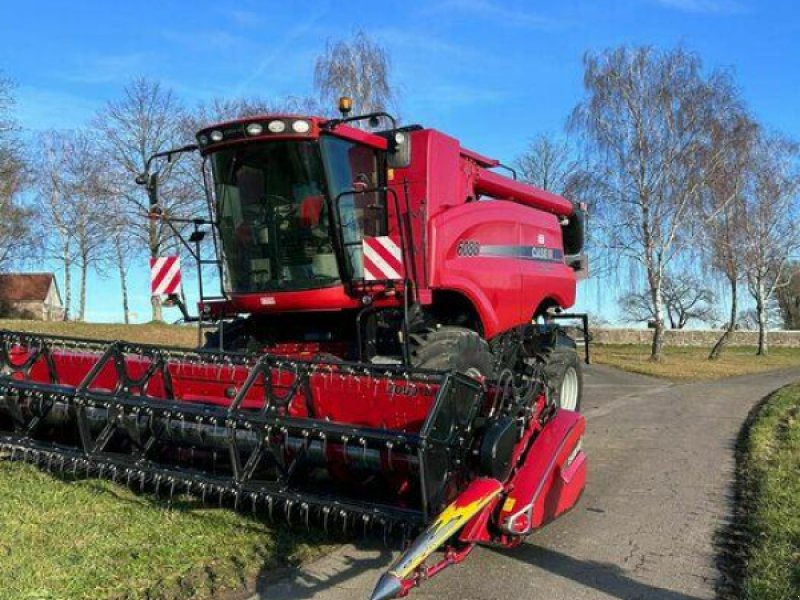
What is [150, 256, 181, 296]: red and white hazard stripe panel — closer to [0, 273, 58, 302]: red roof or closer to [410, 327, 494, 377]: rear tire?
[410, 327, 494, 377]: rear tire

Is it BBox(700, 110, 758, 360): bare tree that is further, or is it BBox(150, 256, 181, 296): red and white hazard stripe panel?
BBox(700, 110, 758, 360): bare tree

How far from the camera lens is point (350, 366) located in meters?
4.89

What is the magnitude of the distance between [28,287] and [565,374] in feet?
194

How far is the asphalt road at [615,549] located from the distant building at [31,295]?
119 feet

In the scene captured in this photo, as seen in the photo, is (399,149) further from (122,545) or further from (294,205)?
(122,545)

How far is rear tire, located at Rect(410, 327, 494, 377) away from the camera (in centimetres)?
617

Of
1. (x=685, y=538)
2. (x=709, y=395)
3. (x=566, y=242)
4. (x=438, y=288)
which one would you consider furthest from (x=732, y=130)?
(x=685, y=538)

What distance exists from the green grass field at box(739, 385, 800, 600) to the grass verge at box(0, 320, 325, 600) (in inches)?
95.2

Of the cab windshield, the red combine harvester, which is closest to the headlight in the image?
the red combine harvester

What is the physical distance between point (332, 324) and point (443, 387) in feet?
10.2

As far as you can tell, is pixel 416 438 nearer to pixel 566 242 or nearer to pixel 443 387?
pixel 443 387

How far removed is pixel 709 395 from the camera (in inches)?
524

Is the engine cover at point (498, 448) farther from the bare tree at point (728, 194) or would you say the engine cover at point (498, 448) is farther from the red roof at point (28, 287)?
the red roof at point (28, 287)

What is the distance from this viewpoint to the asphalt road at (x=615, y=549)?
12.7ft
